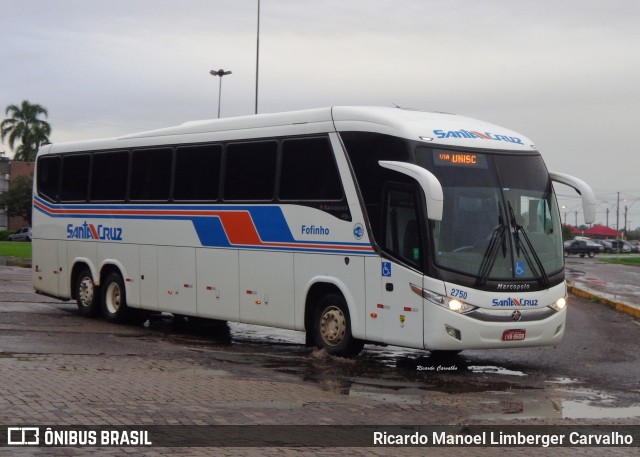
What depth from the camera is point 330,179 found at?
14.9 m

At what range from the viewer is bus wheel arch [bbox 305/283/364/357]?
14594 millimetres

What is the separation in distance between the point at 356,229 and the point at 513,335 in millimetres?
2585

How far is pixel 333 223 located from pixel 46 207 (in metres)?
9.30

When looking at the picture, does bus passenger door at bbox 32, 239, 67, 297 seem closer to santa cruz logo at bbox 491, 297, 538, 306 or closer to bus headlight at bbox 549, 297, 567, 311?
santa cruz logo at bbox 491, 297, 538, 306

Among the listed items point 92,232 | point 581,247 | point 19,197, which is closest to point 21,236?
point 19,197

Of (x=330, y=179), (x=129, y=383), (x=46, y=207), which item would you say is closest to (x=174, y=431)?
(x=129, y=383)

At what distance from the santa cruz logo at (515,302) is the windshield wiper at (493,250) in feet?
1.03

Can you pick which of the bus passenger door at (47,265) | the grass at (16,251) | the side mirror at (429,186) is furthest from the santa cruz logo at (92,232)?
the grass at (16,251)

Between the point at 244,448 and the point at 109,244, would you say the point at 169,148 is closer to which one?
the point at 109,244

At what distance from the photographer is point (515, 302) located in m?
13.6

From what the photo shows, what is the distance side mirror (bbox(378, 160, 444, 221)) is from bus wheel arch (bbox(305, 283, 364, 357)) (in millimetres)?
2296

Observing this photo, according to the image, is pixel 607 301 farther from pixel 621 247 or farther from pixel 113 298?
pixel 621 247

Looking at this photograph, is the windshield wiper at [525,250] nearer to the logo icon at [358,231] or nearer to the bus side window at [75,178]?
the logo icon at [358,231]

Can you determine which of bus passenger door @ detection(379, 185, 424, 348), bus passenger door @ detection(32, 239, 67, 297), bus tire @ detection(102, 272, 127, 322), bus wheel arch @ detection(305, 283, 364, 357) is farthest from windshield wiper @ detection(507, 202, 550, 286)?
bus passenger door @ detection(32, 239, 67, 297)
